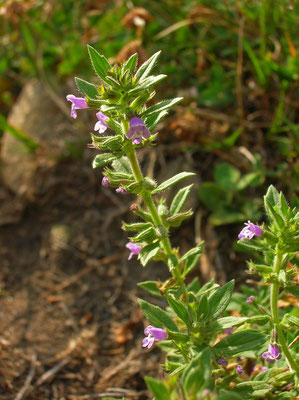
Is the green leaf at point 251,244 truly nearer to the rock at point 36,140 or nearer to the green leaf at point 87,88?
the green leaf at point 87,88

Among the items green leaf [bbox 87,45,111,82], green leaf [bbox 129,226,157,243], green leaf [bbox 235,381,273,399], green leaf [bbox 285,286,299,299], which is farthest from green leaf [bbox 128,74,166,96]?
green leaf [bbox 235,381,273,399]

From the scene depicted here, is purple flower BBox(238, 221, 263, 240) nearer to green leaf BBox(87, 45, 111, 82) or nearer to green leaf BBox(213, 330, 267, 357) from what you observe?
green leaf BBox(213, 330, 267, 357)

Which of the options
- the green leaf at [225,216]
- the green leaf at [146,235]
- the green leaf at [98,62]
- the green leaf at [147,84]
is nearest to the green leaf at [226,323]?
the green leaf at [146,235]

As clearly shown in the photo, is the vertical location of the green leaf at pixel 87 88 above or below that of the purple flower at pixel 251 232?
above

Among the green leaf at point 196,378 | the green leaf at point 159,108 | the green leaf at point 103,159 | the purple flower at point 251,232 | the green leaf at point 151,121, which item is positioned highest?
the green leaf at point 159,108

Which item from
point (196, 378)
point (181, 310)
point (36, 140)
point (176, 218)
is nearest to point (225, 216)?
point (176, 218)

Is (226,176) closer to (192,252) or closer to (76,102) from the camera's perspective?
(192,252)
